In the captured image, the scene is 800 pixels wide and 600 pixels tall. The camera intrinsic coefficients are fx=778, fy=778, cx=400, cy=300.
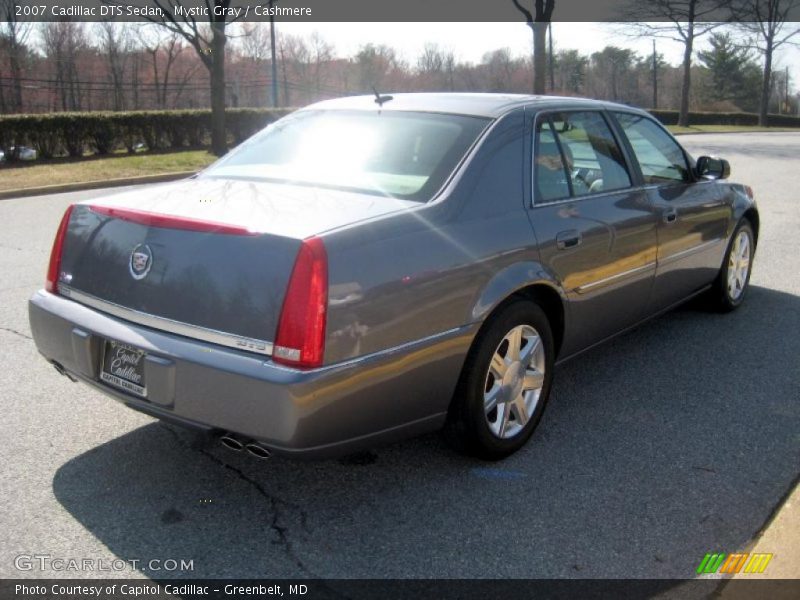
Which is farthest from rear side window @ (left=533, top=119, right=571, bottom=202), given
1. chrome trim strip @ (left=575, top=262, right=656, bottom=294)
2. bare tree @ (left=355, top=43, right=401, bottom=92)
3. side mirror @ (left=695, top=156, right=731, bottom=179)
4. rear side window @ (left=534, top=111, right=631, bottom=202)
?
bare tree @ (left=355, top=43, right=401, bottom=92)

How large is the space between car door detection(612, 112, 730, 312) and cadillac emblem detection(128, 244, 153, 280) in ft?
9.45

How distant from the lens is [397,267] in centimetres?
288

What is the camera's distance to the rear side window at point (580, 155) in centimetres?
380

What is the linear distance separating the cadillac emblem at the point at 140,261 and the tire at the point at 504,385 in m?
1.33

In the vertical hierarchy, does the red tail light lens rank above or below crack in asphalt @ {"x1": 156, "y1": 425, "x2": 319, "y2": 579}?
above

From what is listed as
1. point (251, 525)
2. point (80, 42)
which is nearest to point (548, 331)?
point (251, 525)

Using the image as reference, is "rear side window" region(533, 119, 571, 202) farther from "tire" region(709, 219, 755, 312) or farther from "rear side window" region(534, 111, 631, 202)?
"tire" region(709, 219, 755, 312)

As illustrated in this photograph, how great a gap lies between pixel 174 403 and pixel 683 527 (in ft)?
6.49

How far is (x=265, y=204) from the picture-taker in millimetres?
3102

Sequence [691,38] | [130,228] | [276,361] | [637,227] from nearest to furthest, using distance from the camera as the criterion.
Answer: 1. [276,361]
2. [130,228]
3. [637,227]
4. [691,38]

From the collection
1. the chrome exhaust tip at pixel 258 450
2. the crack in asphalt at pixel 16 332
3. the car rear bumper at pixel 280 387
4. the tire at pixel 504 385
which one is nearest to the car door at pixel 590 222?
the tire at pixel 504 385

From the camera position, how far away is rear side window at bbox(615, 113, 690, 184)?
467 cm

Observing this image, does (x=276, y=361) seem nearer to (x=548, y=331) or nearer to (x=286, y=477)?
(x=286, y=477)

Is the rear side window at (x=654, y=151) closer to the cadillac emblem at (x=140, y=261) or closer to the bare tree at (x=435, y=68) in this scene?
the cadillac emblem at (x=140, y=261)
